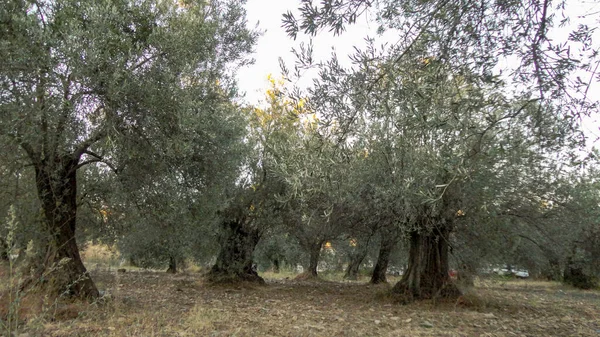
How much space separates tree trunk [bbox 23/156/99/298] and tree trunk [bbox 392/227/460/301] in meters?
7.81

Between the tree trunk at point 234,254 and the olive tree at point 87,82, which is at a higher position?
the olive tree at point 87,82

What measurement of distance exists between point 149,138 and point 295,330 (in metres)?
3.92

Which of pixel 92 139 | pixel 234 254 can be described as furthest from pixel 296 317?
pixel 234 254

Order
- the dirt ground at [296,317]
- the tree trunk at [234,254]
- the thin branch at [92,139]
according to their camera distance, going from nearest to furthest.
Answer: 1. the dirt ground at [296,317]
2. the thin branch at [92,139]
3. the tree trunk at [234,254]

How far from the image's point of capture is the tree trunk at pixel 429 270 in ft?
36.8

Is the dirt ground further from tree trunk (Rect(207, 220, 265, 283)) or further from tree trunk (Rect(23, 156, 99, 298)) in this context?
tree trunk (Rect(207, 220, 265, 283))

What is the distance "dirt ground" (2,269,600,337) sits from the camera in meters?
6.12

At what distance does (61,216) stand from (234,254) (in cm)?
776

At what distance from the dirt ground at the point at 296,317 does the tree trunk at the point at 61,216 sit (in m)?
0.57

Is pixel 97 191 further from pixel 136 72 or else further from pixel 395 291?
pixel 395 291

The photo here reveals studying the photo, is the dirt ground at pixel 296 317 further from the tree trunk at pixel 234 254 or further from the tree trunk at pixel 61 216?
the tree trunk at pixel 234 254

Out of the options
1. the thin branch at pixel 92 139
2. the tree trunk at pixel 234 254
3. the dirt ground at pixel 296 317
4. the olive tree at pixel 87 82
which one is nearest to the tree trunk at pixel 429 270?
the dirt ground at pixel 296 317

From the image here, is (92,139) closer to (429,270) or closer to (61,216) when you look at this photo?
(61,216)

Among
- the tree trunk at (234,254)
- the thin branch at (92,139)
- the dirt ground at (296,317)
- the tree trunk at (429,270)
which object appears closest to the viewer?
the dirt ground at (296,317)
